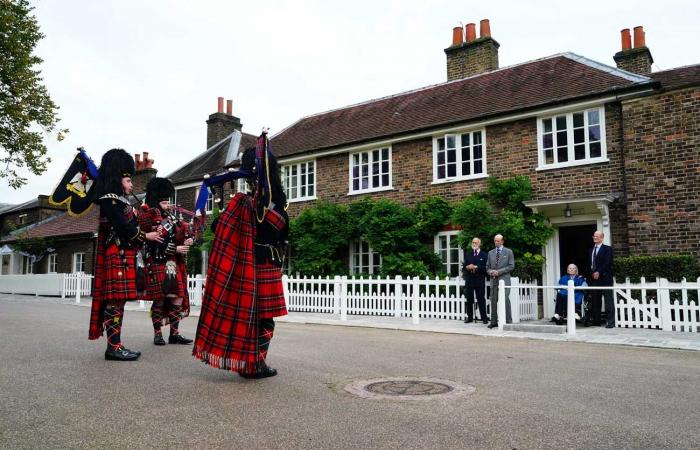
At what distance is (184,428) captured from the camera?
11.4 feet

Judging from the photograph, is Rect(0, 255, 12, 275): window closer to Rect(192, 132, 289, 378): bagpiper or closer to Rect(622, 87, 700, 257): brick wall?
Rect(622, 87, 700, 257): brick wall

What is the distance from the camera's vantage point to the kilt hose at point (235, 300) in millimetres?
4953

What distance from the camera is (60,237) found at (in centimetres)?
3056

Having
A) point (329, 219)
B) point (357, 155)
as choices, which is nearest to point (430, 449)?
point (329, 219)

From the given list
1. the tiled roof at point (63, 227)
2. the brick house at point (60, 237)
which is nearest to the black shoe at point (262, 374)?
the brick house at point (60, 237)

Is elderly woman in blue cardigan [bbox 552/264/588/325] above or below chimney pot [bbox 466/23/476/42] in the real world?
below

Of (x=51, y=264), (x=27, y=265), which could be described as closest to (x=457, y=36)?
(x=51, y=264)

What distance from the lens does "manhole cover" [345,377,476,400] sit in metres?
4.49

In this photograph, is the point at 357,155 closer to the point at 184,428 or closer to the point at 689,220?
the point at 689,220

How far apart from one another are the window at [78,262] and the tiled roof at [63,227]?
118 cm

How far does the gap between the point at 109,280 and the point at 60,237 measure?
27921mm

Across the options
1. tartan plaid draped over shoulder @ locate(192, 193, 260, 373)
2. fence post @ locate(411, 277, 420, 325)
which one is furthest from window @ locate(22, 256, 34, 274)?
tartan plaid draped over shoulder @ locate(192, 193, 260, 373)

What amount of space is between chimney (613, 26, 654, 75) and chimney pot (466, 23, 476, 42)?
14.9 feet

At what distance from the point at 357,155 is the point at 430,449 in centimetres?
1594
